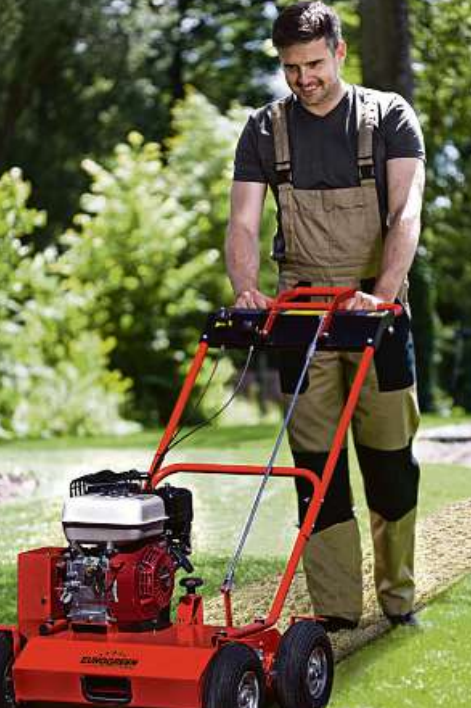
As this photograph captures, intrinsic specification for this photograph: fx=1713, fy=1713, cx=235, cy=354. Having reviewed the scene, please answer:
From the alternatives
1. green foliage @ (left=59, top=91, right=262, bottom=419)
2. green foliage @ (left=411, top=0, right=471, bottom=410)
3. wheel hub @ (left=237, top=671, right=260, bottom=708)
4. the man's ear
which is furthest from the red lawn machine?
green foliage @ (left=411, top=0, right=471, bottom=410)

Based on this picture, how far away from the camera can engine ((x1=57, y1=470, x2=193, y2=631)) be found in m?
4.41

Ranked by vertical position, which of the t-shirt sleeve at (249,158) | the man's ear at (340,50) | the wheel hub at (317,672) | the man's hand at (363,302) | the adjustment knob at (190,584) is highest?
the man's ear at (340,50)

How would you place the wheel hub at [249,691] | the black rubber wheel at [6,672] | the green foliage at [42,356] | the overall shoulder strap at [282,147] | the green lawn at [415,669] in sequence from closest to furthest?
the wheel hub at [249,691] → the black rubber wheel at [6,672] → the green lawn at [415,669] → the overall shoulder strap at [282,147] → the green foliage at [42,356]

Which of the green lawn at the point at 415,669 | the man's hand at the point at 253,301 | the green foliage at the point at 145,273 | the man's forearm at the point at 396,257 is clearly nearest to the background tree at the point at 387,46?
the green foliage at the point at 145,273

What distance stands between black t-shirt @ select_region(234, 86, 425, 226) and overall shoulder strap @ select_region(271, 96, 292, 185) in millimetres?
15

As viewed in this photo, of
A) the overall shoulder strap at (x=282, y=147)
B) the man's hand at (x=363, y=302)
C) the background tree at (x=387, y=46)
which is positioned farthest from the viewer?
the background tree at (x=387, y=46)

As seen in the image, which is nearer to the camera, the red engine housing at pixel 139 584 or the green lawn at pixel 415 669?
the red engine housing at pixel 139 584

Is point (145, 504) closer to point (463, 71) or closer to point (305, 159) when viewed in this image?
point (305, 159)

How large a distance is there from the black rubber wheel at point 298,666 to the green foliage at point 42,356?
984 centimetres

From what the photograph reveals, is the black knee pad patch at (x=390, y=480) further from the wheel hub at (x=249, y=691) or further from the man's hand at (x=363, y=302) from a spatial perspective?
the wheel hub at (x=249, y=691)

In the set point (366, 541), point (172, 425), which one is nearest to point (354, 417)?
point (172, 425)

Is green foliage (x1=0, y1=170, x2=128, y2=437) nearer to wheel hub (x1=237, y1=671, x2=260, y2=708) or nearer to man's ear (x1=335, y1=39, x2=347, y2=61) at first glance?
man's ear (x1=335, y1=39, x2=347, y2=61)

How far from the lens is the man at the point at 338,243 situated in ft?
16.8

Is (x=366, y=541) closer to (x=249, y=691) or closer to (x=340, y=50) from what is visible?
(x=340, y=50)
